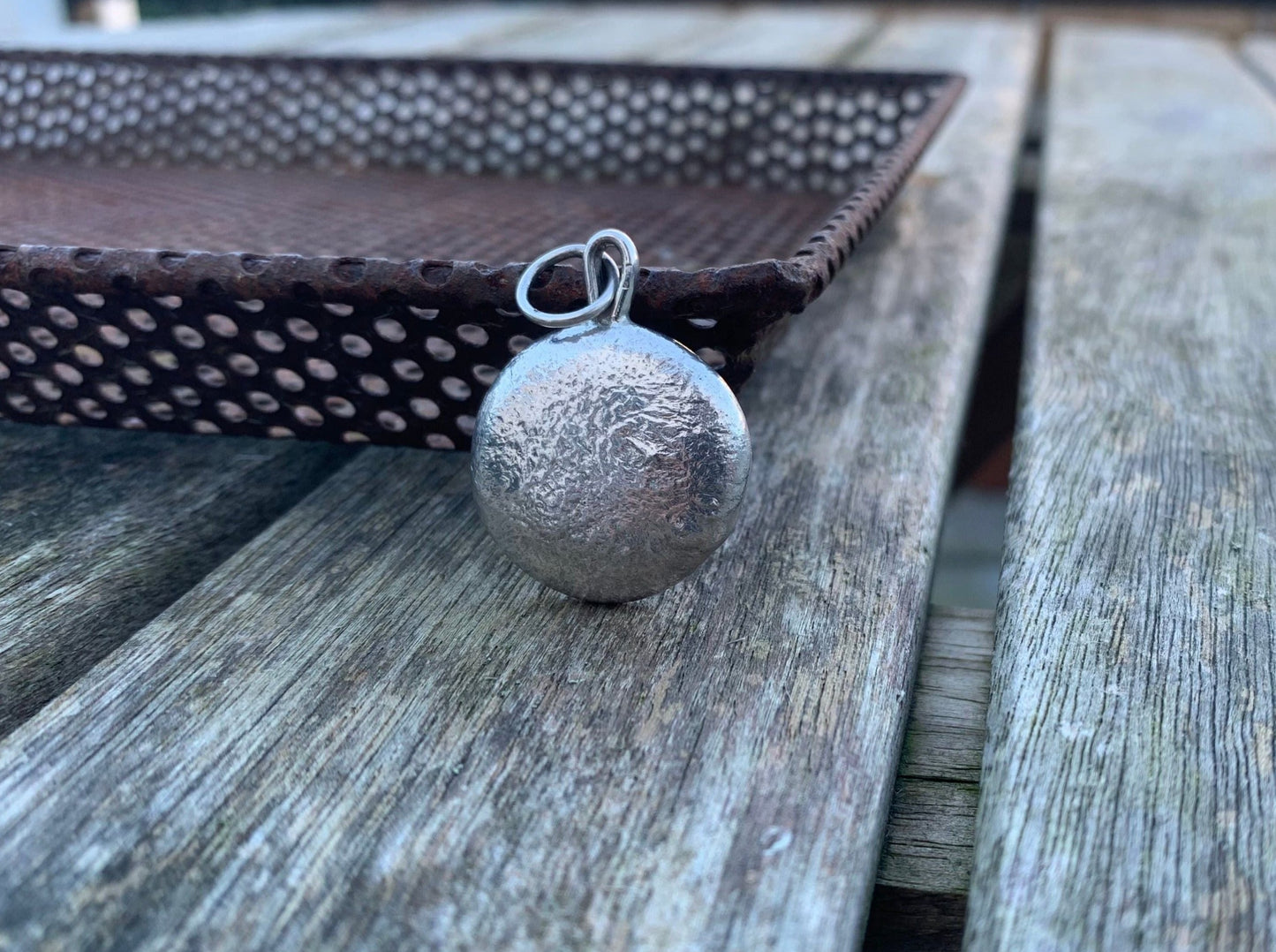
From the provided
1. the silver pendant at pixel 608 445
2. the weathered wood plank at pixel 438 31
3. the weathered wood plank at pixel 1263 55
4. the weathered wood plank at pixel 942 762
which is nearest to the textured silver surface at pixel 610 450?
the silver pendant at pixel 608 445

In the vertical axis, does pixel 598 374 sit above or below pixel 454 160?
above

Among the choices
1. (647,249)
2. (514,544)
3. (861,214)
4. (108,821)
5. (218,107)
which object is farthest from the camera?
(218,107)

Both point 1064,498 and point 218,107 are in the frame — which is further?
point 218,107

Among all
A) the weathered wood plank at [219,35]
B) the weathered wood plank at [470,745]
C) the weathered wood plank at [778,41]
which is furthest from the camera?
the weathered wood plank at [778,41]

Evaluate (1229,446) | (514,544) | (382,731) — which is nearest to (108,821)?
(382,731)

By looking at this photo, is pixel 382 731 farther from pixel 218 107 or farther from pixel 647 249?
pixel 218 107

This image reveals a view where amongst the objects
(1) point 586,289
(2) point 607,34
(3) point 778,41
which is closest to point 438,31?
(2) point 607,34

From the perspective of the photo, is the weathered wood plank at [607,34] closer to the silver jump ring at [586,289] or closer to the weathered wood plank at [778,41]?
the weathered wood plank at [778,41]
